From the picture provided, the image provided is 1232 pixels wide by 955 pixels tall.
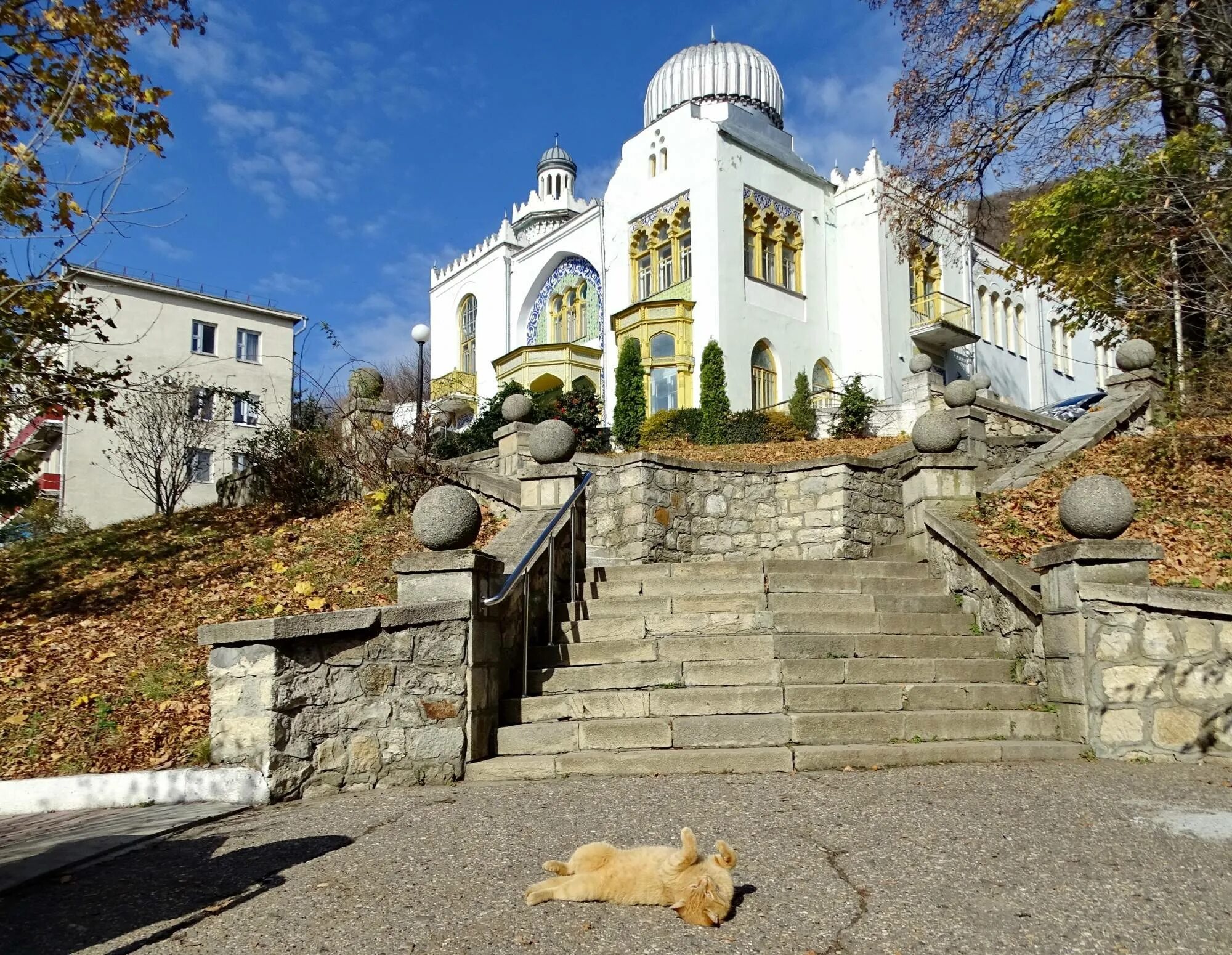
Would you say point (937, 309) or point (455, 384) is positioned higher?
point (937, 309)

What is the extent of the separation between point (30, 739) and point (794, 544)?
8.29 metres

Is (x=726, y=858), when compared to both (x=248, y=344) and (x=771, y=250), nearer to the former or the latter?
(x=771, y=250)

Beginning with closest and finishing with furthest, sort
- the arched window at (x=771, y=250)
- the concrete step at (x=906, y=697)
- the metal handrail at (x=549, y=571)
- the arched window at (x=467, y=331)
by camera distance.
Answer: the concrete step at (x=906, y=697)
the metal handrail at (x=549, y=571)
the arched window at (x=771, y=250)
the arched window at (x=467, y=331)

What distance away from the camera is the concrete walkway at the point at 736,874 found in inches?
128

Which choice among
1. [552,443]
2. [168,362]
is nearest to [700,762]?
[552,443]

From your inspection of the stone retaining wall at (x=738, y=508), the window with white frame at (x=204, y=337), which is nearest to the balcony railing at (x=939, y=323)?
the stone retaining wall at (x=738, y=508)

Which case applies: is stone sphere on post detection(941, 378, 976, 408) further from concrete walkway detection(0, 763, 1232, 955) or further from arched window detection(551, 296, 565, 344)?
arched window detection(551, 296, 565, 344)

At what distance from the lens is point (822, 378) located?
2692 cm

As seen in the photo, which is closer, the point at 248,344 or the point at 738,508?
the point at 738,508

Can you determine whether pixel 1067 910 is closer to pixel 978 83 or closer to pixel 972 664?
pixel 972 664

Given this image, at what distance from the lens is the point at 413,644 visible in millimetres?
5980

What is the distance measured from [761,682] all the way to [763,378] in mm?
19556

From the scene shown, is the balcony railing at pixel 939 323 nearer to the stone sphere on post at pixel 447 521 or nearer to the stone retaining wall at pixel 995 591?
the stone retaining wall at pixel 995 591

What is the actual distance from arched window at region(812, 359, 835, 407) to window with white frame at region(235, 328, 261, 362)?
21328 mm
